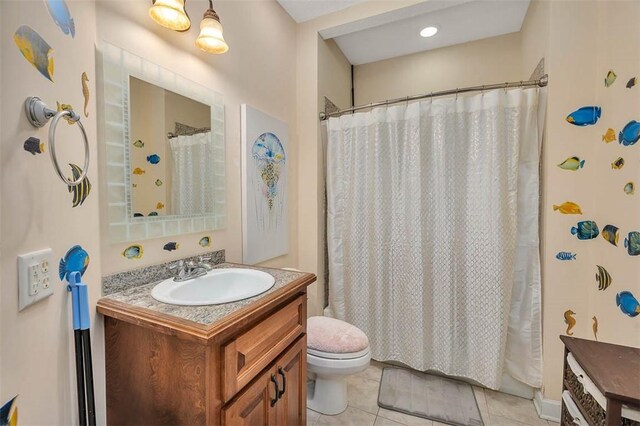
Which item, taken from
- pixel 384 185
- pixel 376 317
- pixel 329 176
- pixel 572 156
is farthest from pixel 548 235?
pixel 329 176

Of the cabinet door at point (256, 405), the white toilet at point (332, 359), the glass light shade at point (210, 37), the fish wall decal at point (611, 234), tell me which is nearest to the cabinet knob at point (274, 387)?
the cabinet door at point (256, 405)

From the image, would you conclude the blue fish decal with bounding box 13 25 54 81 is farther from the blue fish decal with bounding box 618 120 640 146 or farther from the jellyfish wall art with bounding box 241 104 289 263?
the blue fish decal with bounding box 618 120 640 146

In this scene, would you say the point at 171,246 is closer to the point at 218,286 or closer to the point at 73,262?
the point at 218,286

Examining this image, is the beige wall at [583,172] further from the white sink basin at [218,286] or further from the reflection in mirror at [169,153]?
the reflection in mirror at [169,153]

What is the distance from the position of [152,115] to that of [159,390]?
0.99 m

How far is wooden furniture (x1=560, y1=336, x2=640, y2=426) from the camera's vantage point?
0.84 m

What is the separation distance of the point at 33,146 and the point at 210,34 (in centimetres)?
81

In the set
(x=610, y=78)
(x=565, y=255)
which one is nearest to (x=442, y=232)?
(x=565, y=255)

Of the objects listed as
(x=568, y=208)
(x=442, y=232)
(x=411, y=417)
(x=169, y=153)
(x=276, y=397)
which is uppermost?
(x=169, y=153)

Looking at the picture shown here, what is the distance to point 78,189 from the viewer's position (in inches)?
32.5

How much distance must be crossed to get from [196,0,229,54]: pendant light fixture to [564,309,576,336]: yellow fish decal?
220cm

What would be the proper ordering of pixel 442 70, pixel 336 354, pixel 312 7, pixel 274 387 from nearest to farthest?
pixel 274 387
pixel 336 354
pixel 312 7
pixel 442 70

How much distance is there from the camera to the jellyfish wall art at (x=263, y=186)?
1.59m

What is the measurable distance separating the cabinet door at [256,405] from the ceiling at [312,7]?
2206 mm
